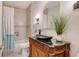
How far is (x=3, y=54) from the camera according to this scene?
1.82 m

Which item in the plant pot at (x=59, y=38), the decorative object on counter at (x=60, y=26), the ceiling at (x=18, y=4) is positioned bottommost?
the plant pot at (x=59, y=38)

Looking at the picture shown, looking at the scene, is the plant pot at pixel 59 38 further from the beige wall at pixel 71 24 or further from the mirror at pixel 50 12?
the mirror at pixel 50 12

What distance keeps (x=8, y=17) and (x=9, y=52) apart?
48 cm

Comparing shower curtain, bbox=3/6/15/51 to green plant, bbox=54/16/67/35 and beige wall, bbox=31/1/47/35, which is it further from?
green plant, bbox=54/16/67/35

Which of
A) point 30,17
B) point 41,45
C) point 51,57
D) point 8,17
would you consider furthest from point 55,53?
point 8,17

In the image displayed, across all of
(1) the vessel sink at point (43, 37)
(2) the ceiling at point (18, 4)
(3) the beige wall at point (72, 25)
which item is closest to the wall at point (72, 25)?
(3) the beige wall at point (72, 25)

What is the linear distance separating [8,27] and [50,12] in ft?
2.04

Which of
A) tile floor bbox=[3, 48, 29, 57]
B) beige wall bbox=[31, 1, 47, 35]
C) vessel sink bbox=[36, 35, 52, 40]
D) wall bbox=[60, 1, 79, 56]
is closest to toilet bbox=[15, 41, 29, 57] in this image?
tile floor bbox=[3, 48, 29, 57]

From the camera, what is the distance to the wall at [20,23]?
6.03 ft

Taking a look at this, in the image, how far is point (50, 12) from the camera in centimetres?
188

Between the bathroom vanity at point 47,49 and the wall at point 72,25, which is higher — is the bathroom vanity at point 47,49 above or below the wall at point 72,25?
below

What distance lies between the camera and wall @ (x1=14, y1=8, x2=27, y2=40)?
1.84 metres

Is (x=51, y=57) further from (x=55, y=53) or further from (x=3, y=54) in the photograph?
(x=3, y=54)

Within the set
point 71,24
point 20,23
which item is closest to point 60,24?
point 71,24
